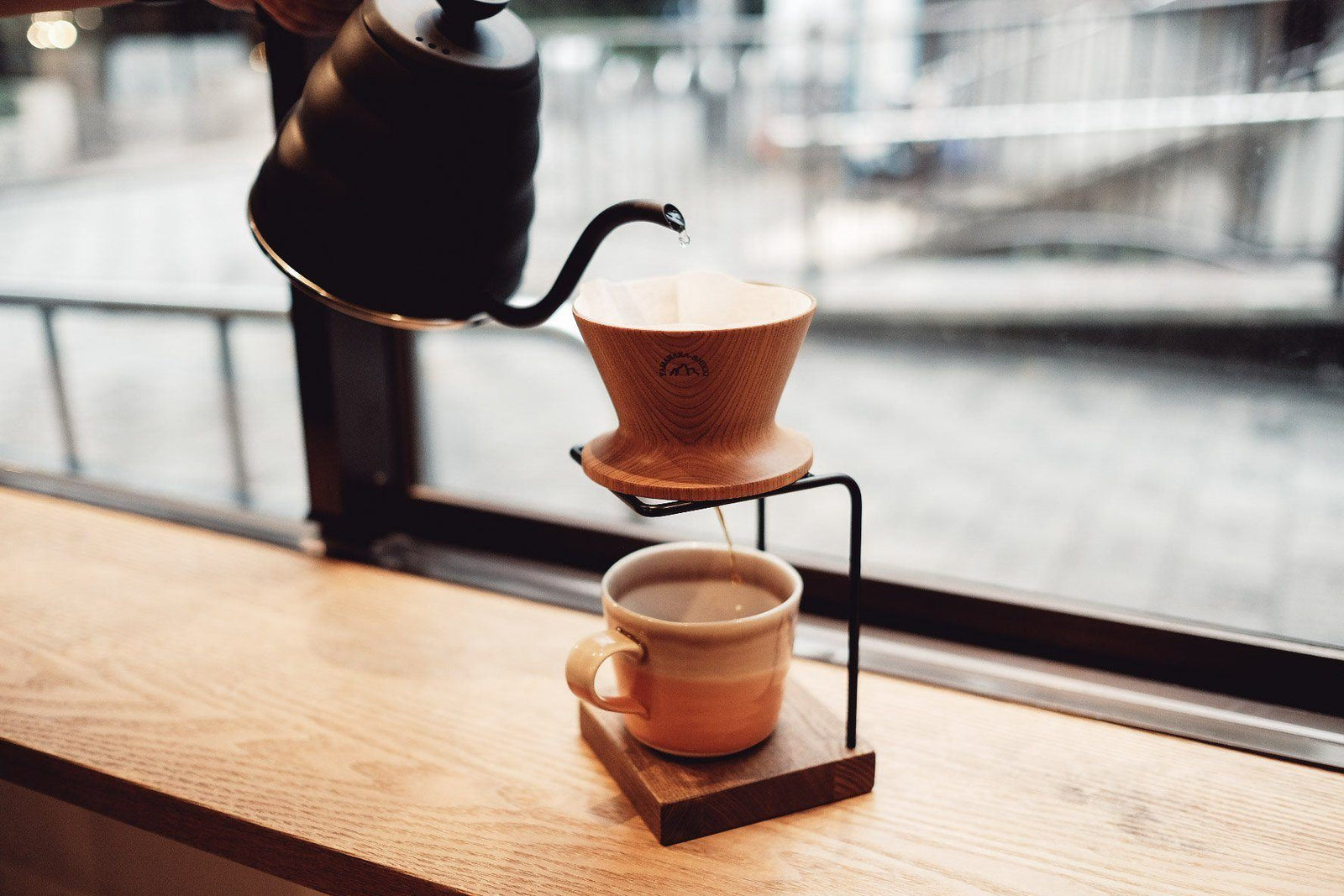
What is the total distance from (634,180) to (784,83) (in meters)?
0.85

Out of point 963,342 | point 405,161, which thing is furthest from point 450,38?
point 963,342

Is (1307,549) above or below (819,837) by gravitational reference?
below

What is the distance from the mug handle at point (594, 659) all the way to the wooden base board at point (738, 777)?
0.15 feet

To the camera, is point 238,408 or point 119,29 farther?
point 238,408

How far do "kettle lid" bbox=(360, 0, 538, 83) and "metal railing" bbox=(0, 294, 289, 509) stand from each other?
913mm

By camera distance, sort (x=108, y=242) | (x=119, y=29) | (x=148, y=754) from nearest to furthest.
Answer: (x=148, y=754) < (x=119, y=29) < (x=108, y=242)

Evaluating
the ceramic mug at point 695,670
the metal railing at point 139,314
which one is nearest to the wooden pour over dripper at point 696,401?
the ceramic mug at point 695,670

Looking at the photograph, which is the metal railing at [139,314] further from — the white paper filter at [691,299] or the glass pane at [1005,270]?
the white paper filter at [691,299]

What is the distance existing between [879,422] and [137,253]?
252cm

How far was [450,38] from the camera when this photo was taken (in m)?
0.56

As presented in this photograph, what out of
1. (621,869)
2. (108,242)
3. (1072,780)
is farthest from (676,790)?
(108,242)

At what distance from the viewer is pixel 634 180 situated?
4.97 metres

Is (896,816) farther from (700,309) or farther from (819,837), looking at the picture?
(700,309)

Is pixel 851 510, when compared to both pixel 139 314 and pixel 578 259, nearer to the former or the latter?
pixel 578 259
